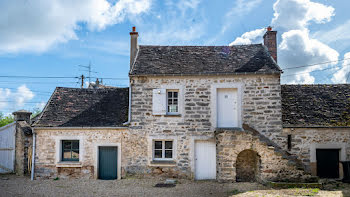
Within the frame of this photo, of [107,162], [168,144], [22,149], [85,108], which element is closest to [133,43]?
[85,108]

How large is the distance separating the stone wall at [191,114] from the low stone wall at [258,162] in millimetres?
1224

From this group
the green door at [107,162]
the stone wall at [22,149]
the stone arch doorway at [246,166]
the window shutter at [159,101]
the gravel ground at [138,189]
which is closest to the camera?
the gravel ground at [138,189]

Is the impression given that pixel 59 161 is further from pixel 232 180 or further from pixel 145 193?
pixel 232 180

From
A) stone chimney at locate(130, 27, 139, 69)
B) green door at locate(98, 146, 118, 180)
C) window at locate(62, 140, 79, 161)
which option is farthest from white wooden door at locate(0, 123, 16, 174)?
stone chimney at locate(130, 27, 139, 69)

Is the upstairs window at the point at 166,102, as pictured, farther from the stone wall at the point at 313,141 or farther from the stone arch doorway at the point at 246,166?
the stone wall at the point at 313,141

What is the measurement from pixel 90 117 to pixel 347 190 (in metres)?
11.1

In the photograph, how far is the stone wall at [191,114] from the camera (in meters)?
13.1

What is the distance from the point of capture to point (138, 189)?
11.2 m

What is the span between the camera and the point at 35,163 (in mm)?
13633

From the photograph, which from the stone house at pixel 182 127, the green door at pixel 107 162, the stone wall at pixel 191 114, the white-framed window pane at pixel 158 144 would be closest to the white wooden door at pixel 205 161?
the stone house at pixel 182 127

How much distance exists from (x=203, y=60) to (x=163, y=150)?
4775mm

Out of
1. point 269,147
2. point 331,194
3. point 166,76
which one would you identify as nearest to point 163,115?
point 166,76

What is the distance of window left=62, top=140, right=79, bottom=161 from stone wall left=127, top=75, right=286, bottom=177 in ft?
8.56

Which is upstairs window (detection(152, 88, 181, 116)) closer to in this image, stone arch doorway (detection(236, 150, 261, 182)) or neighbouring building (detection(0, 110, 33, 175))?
stone arch doorway (detection(236, 150, 261, 182))
